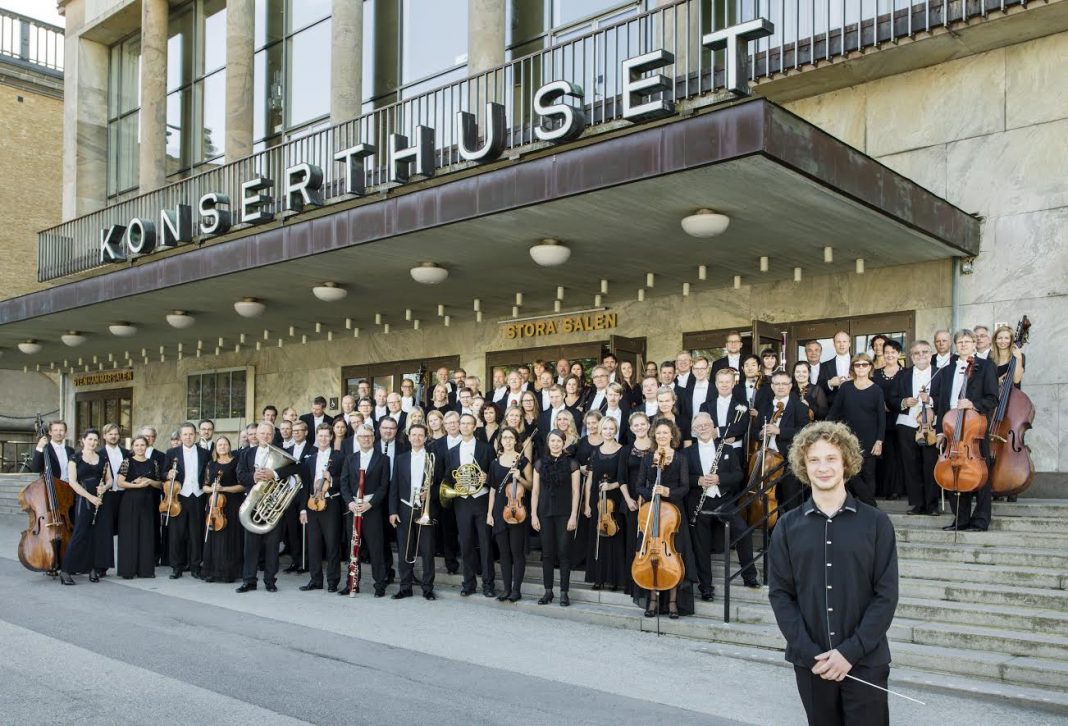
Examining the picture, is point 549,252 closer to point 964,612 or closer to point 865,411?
point 865,411

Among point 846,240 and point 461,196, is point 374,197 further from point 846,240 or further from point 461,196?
point 846,240

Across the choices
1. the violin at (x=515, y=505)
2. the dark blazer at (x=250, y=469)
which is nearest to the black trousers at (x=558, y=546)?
the violin at (x=515, y=505)

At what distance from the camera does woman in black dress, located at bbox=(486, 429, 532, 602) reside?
1004 cm

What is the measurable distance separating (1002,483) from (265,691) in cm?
645

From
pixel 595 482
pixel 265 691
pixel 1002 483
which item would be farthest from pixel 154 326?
pixel 1002 483

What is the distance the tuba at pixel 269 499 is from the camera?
11.4 m

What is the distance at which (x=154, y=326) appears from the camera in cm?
1919

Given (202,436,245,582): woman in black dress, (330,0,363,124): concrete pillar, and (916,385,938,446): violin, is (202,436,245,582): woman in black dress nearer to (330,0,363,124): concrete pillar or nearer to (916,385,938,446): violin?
(916,385,938,446): violin

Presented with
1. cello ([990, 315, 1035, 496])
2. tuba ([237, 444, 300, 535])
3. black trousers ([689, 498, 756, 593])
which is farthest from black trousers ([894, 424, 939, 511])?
tuba ([237, 444, 300, 535])

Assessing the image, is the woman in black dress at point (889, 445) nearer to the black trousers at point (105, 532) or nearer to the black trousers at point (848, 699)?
the black trousers at point (848, 699)

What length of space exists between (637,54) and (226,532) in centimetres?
858

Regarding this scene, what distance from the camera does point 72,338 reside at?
20.5m

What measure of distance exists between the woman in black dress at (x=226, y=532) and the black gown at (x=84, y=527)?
50.7 inches

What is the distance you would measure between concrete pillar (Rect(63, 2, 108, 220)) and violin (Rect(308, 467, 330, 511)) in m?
17.1
